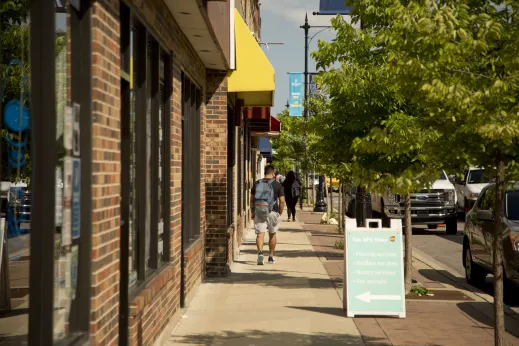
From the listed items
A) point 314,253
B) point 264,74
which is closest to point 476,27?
point 264,74

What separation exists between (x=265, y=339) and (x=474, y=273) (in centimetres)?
613

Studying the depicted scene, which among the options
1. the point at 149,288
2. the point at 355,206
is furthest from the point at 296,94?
the point at 149,288

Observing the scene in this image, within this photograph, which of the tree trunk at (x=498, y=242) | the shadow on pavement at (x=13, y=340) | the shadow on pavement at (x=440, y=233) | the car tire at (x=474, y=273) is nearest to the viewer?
the shadow on pavement at (x=13, y=340)

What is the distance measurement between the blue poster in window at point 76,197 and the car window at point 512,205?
8796mm

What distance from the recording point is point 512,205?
13.3 meters

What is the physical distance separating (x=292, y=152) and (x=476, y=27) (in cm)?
3596

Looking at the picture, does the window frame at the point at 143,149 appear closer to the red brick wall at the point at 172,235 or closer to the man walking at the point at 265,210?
the red brick wall at the point at 172,235

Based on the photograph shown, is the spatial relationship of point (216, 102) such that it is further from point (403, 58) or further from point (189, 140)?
point (403, 58)

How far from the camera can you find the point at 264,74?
1456 centimetres

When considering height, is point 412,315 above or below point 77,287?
below

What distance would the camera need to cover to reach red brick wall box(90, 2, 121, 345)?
548 centimetres

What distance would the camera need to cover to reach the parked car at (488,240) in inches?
471

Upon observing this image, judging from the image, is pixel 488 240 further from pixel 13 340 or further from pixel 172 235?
pixel 13 340

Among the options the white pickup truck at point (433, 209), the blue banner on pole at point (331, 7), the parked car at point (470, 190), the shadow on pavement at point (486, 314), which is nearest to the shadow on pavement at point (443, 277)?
the shadow on pavement at point (486, 314)
